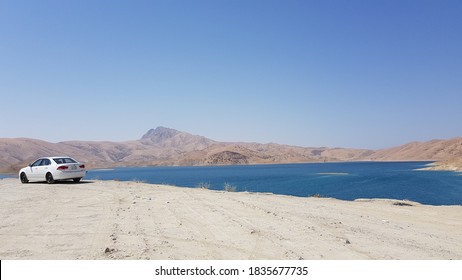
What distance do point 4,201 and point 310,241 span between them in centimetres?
1243

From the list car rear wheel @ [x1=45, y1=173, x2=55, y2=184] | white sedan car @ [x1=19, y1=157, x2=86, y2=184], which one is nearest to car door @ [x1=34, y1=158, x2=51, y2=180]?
white sedan car @ [x1=19, y1=157, x2=86, y2=184]

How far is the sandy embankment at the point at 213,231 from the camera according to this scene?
6934 millimetres

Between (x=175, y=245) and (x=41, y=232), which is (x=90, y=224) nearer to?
(x=41, y=232)

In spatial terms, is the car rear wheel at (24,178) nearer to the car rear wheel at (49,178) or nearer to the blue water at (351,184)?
the car rear wheel at (49,178)

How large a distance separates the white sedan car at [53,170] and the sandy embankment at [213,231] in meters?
8.44

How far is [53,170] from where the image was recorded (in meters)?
22.1

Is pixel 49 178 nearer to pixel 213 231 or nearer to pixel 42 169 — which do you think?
pixel 42 169

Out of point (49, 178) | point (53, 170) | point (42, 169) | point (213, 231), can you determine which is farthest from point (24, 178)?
point (213, 231)

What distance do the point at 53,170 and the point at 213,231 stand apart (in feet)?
55.2

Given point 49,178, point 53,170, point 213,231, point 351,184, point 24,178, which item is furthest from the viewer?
point 351,184

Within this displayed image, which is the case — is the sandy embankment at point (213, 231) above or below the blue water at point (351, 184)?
above

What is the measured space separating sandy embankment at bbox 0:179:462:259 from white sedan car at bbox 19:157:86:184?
8.44m

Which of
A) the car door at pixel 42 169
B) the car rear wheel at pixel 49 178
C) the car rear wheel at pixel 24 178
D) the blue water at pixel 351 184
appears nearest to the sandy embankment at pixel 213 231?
the car rear wheel at pixel 49 178
